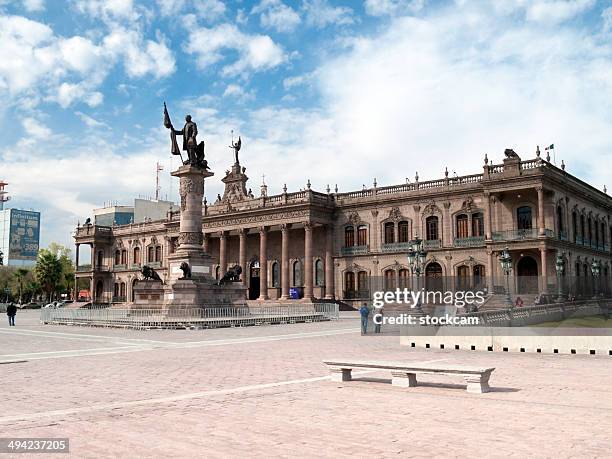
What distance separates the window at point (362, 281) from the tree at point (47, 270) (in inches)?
2127

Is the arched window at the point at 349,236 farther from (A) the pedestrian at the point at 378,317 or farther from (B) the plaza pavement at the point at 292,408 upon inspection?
(B) the plaza pavement at the point at 292,408

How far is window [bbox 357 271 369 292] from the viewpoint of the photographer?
5406cm

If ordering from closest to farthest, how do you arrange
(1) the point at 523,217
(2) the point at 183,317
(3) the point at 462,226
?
(2) the point at 183,317
(1) the point at 523,217
(3) the point at 462,226

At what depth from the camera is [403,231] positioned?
52875mm

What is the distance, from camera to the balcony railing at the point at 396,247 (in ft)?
172

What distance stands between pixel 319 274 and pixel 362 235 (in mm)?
5833

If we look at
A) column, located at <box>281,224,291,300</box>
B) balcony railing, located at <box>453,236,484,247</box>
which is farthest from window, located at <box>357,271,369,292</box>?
balcony railing, located at <box>453,236,484,247</box>

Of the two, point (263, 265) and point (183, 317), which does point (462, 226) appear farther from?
point (183, 317)

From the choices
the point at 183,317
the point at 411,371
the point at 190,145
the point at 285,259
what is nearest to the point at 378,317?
the point at 183,317

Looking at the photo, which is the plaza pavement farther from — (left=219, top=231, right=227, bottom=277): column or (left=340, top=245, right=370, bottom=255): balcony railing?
(left=219, top=231, right=227, bottom=277): column

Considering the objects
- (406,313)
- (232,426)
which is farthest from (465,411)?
(406,313)

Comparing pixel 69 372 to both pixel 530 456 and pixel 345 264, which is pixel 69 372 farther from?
pixel 345 264

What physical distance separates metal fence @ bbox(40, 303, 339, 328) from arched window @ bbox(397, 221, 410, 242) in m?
16.7

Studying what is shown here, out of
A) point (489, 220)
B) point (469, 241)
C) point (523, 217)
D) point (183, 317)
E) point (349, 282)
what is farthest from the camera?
point (349, 282)
